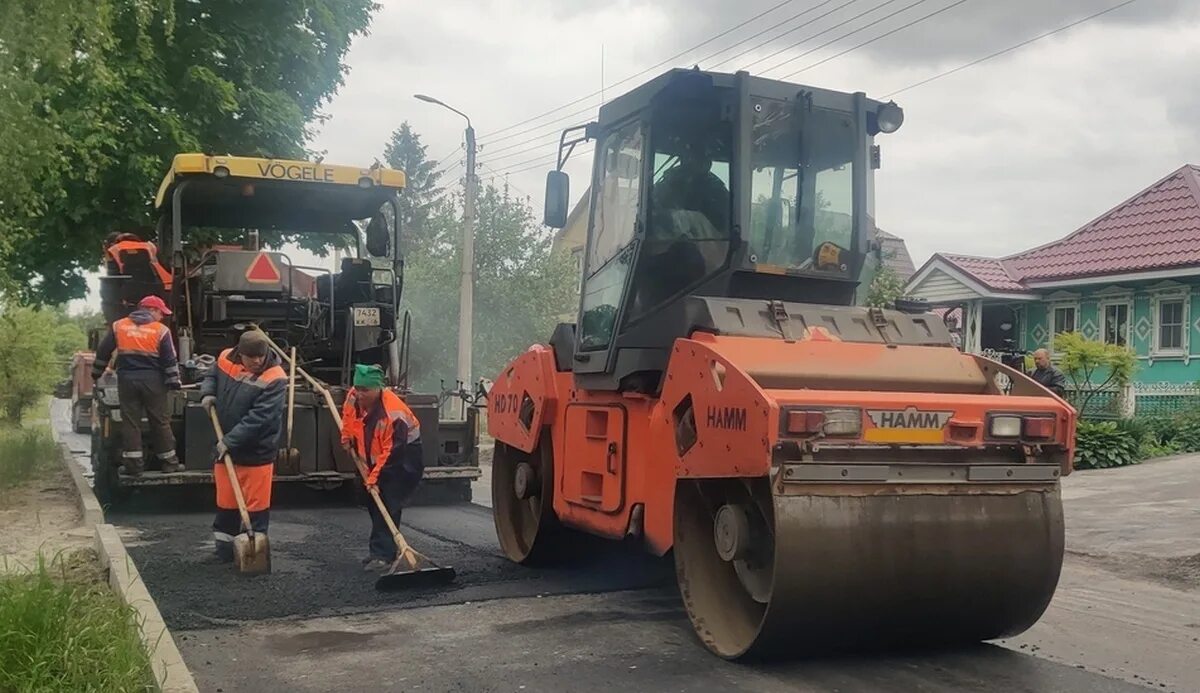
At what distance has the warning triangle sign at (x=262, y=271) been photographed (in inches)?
392

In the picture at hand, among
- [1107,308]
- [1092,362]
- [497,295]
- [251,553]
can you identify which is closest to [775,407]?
[251,553]

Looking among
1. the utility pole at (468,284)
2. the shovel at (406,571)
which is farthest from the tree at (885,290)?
the shovel at (406,571)

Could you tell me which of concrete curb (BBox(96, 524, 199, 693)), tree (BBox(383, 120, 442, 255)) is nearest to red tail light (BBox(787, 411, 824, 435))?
concrete curb (BBox(96, 524, 199, 693))

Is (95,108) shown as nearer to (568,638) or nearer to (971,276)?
(568,638)

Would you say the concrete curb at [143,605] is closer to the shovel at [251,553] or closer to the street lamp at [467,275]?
the shovel at [251,553]

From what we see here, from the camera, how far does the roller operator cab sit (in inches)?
369

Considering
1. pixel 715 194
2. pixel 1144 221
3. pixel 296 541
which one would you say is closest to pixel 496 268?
pixel 1144 221

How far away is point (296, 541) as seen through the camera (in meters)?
7.99

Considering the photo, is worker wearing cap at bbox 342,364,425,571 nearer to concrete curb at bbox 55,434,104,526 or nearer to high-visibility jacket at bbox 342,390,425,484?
high-visibility jacket at bbox 342,390,425,484

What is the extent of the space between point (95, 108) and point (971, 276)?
1367 centimetres

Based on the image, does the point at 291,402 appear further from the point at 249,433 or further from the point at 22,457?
the point at 22,457

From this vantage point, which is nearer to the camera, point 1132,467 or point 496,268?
point 1132,467

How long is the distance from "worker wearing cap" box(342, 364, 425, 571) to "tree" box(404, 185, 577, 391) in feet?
67.7

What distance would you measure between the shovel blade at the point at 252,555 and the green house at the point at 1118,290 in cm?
1094
